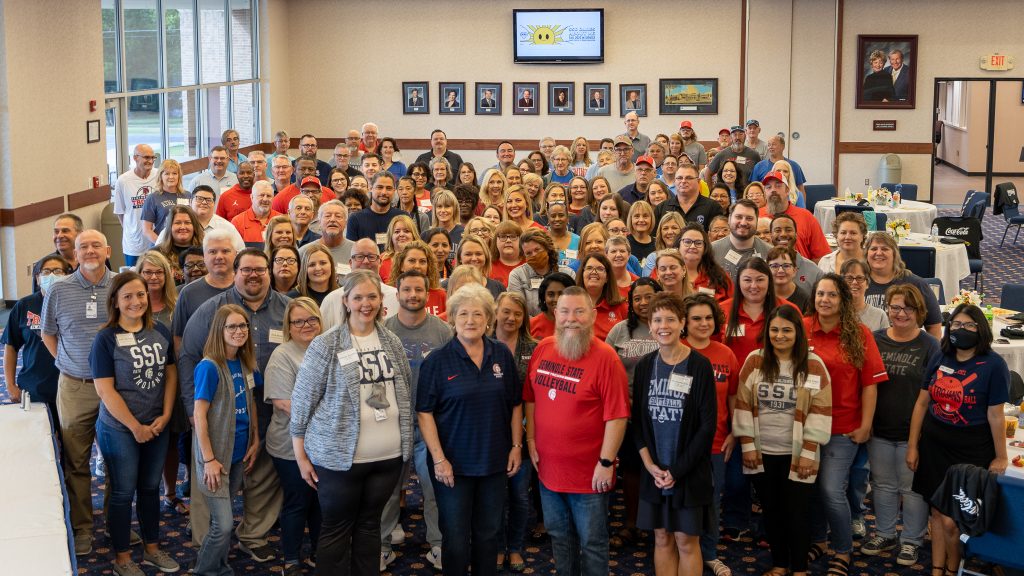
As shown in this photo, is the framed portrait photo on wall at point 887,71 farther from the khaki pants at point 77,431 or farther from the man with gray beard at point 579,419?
the khaki pants at point 77,431

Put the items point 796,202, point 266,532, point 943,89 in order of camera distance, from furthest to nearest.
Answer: point 943,89, point 796,202, point 266,532

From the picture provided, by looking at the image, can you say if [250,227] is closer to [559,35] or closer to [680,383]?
[680,383]

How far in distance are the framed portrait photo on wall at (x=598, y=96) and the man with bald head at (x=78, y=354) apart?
522 inches

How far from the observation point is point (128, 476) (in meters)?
5.45

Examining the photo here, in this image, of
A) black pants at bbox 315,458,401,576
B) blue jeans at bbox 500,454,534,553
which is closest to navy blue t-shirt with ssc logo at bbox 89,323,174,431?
black pants at bbox 315,458,401,576

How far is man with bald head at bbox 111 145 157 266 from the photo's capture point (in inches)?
392

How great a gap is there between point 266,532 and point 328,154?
13.8 metres

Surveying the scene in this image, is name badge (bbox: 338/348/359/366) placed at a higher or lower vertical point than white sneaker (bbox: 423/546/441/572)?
higher

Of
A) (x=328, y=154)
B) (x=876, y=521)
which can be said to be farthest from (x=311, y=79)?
(x=876, y=521)

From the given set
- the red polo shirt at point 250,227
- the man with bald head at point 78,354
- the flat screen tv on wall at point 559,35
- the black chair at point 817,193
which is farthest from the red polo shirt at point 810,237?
the flat screen tv on wall at point 559,35

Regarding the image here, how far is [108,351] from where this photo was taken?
17.5ft

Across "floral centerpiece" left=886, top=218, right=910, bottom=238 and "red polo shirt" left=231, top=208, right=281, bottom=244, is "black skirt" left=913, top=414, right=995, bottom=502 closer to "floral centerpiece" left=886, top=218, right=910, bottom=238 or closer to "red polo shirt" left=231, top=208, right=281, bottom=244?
"red polo shirt" left=231, top=208, right=281, bottom=244

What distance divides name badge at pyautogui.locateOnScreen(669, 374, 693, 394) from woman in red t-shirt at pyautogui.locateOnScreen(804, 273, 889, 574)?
0.94m

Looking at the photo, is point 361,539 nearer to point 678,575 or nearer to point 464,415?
point 464,415
